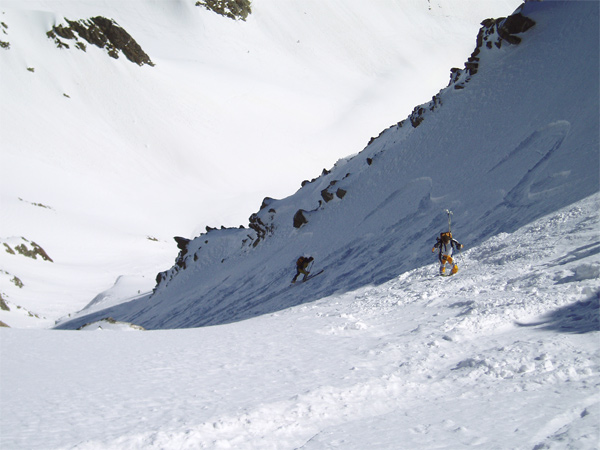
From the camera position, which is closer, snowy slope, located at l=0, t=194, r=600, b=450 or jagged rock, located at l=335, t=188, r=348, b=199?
snowy slope, located at l=0, t=194, r=600, b=450

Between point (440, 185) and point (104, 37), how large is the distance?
5549 cm

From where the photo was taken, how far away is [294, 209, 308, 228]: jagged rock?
2028 cm

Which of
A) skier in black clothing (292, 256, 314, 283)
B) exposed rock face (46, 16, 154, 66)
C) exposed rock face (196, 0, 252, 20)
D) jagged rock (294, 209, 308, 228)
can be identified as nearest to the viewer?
skier in black clothing (292, 256, 314, 283)

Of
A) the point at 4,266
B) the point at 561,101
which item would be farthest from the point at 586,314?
the point at 4,266

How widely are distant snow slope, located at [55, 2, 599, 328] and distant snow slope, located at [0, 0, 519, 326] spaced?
947 cm

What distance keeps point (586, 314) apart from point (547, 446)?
10.2ft

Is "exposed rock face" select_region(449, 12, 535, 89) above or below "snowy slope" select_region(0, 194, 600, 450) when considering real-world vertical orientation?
above

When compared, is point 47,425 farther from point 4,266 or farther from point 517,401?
point 4,266

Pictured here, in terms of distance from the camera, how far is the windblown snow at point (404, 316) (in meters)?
4.39

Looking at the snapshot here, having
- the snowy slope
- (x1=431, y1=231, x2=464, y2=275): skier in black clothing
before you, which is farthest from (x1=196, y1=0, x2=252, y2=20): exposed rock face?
the snowy slope

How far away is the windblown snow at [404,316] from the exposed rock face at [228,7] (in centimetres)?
6383

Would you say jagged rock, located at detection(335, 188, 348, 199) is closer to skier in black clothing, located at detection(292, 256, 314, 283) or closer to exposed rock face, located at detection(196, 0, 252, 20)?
skier in black clothing, located at detection(292, 256, 314, 283)

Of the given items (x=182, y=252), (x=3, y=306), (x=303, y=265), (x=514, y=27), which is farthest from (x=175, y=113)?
(x=303, y=265)

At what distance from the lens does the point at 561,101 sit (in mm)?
16000
